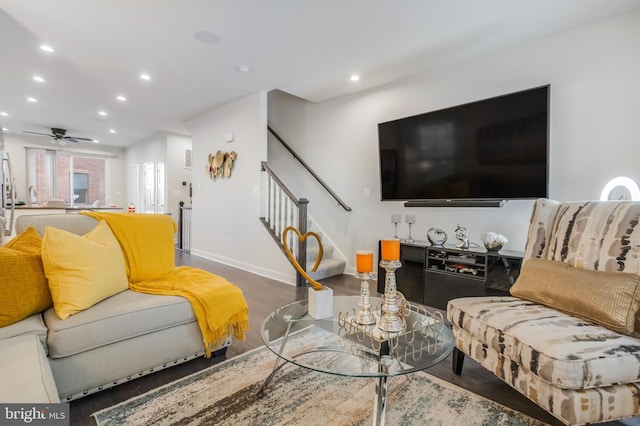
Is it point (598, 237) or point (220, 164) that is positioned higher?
point (220, 164)

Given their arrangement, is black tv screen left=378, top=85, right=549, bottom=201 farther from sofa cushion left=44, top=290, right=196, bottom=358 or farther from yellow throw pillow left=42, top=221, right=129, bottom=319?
yellow throw pillow left=42, top=221, right=129, bottom=319

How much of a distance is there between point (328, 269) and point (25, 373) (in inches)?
132

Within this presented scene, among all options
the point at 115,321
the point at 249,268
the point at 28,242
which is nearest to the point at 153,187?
the point at 249,268

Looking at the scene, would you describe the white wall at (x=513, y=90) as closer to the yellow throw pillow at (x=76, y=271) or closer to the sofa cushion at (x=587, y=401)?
the sofa cushion at (x=587, y=401)

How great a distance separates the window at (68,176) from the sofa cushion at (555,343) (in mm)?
8759

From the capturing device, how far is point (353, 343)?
143 centimetres

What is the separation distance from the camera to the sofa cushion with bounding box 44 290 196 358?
146 centimetres

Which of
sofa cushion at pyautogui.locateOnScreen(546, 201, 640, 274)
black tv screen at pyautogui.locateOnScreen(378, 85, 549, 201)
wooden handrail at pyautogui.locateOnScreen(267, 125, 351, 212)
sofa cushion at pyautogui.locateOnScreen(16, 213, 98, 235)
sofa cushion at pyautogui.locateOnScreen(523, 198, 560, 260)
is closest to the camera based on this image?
sofa cushion at pyautogui.locateOnScreen(546, 201, 640, 274)

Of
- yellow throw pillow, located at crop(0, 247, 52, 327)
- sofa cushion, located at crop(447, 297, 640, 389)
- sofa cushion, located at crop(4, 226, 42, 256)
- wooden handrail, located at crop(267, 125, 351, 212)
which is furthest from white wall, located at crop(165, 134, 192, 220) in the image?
sofa cushion, located at crop(447, 297, 640, 389)

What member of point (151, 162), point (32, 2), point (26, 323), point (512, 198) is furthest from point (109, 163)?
point (512, 198)

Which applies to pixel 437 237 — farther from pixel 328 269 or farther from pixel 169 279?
pixel 169 279

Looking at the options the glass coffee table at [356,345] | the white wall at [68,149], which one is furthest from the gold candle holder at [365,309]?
the white wall at [68,149]

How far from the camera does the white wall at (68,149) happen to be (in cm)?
762

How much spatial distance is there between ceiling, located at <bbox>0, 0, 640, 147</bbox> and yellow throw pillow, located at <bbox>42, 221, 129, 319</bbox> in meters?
1.93
